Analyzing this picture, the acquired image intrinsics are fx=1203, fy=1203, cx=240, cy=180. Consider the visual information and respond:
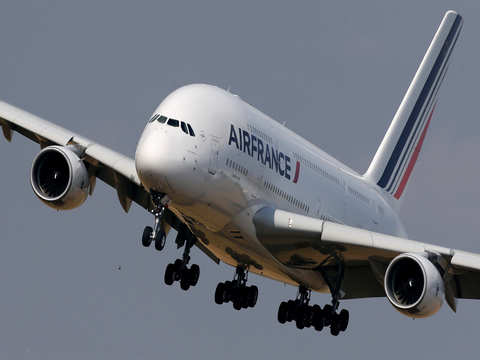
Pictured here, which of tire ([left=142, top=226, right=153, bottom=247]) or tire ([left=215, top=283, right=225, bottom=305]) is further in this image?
tire ([left=215, top=283, right=225, bottom=305])

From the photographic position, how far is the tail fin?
5100cm

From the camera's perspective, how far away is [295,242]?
114ft

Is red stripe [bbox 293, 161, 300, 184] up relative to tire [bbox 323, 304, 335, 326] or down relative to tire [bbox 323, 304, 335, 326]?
up

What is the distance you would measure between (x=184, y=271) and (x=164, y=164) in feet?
26.7

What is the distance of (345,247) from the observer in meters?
35.1

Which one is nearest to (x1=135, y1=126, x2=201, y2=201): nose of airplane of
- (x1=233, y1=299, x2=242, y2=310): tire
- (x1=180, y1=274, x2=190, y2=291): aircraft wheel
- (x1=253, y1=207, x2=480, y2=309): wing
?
(x1=253, y1=207, x2=480, y2=309): wing

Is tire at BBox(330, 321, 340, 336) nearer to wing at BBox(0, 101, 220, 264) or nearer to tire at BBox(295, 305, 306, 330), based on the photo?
tire at BBox(295, 305, 306, 330)

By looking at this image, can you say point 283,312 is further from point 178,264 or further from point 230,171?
point 230,171

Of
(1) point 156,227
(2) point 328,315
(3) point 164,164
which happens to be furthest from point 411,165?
(3) point 164,164

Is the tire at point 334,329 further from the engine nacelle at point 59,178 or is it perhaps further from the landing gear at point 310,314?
the engine nacelle at point 59,178

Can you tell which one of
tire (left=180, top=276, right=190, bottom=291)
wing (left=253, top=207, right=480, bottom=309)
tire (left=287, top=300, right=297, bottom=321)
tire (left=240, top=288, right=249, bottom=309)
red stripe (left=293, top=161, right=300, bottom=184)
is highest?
red stripe (left=293, top=161, right=300, bottom=184)

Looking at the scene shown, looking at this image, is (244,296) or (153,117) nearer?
(153,117)

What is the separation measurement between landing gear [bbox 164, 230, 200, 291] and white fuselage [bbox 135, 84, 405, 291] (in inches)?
50.3

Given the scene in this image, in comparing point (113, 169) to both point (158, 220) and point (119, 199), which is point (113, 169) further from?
point (158, 220)
